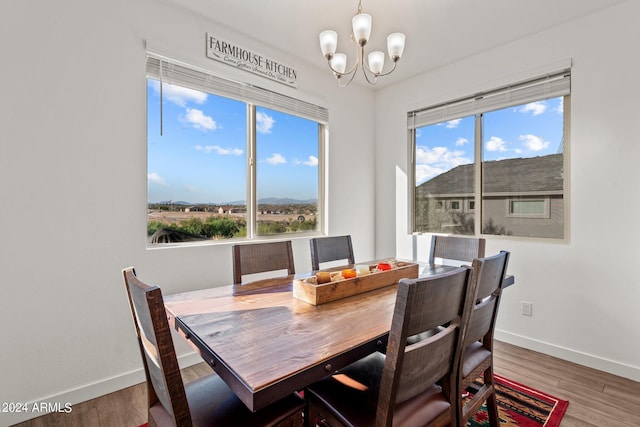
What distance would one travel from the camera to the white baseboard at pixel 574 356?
2216 mm

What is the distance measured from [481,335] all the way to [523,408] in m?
0.90

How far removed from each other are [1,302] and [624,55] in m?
4.29

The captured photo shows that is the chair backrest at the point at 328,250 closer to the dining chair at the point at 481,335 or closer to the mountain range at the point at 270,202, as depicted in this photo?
the mountain range at the point at 270,202

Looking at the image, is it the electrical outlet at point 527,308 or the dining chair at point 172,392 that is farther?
the electrical outlet at point 527,308

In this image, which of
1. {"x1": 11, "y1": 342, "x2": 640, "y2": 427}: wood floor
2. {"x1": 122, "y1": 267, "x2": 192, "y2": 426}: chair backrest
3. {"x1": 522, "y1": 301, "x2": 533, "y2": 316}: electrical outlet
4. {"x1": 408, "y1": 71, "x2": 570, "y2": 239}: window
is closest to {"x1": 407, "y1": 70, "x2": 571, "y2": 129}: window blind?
{"x1": 408, "y1": 71, "x2": 570, "y2": 239}: window

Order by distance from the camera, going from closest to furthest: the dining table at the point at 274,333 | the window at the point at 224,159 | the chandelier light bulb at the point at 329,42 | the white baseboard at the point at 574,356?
the dining table at the point at 274,333, the chandelier light bulb at the point at 329,42, the white baseboard at the point at 574,356, the window at the point at 224,159

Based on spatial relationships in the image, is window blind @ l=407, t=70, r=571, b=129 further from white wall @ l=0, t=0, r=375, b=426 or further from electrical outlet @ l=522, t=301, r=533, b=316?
white wall @ l=0, t=0, r=375, b=426

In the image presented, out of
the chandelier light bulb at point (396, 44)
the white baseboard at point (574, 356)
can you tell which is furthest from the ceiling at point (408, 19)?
the white baseboard at point (574, 356)

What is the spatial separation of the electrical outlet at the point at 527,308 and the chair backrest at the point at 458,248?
89 cm

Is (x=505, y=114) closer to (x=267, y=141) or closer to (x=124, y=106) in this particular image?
(x=267, y=141)

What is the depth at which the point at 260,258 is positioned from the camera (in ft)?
6.50

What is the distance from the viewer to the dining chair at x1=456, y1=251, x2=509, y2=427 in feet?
4.03

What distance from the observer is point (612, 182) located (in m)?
2.30

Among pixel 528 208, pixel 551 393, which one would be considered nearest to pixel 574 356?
pixel 551 393
